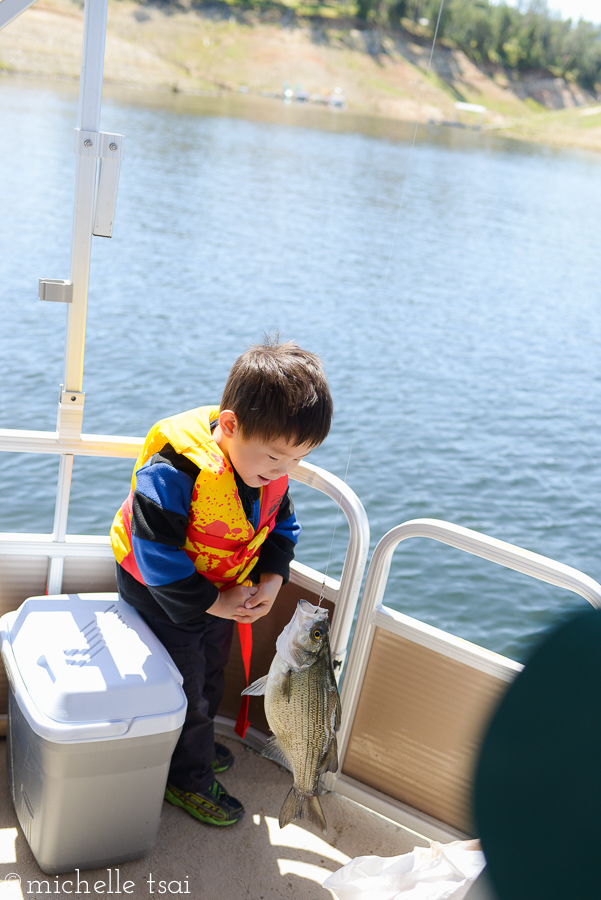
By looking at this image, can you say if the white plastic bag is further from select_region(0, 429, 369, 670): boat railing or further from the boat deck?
select_region(0, 429, 369, 670): boat railing

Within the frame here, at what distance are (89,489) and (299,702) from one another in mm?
6311

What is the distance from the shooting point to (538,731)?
85 centimetres

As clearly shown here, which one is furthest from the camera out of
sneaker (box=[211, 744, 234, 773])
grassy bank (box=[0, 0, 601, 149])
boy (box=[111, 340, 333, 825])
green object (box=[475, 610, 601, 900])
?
grassy bank (box=[0, 0, 601, 149])

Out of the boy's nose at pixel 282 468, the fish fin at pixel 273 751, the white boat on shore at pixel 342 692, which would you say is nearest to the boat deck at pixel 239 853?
the white boat on shore at pixel 342 692

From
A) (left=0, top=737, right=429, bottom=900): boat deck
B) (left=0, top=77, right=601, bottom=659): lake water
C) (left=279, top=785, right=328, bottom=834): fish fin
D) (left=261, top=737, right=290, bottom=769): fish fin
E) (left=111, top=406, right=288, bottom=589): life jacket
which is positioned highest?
(left=111, top=406, right=288, bottom=589): life jacket

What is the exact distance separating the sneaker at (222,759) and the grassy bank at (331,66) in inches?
2288

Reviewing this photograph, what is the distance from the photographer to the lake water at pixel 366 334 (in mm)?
7953

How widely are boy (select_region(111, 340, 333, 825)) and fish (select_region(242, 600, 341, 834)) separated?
0.19m

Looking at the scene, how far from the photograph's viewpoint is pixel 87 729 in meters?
1.83

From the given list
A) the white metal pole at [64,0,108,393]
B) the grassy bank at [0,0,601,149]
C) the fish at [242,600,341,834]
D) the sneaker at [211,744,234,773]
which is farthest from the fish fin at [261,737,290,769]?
the grassy bank at [0,0,601,149]

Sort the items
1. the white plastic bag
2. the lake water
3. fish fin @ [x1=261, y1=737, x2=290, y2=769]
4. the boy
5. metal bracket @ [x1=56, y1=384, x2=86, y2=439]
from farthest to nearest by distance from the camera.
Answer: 1. the lake water
2. metal bracket @ [x1=56, y1=384, x2=86, y2=439]
3. fish fin @ [x1=261, y1=737, x2=290, y2=769]
4. the boy
5. the white plastic bag

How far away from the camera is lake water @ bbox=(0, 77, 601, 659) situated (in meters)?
7.95

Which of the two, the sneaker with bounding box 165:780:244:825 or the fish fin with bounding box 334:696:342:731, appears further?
the sneaker with bounding box 165:780:244:825

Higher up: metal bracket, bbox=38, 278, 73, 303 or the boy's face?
metal bracket, bbox=38, 278, 73, 303
